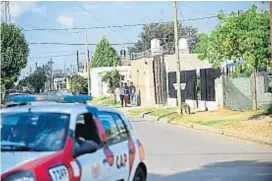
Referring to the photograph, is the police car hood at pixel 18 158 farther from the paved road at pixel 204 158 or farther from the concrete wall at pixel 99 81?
the concrete wall at pixel 99 81

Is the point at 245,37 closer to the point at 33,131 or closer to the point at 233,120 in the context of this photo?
the point at 233,120

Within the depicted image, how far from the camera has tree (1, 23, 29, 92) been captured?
3448 cm

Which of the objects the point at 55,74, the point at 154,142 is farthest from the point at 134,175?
the point at 55,74

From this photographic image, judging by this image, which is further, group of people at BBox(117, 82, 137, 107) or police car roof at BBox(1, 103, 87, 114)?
group of people at BBox(117, 82, 137, 107)

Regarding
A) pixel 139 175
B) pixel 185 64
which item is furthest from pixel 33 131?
pixel 185 64

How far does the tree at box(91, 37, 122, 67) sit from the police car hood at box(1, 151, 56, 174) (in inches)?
3231

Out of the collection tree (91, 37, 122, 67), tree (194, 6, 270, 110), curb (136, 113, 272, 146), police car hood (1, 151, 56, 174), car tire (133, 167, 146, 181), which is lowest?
curb (136, 113, 272, 146)

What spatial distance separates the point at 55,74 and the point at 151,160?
109 metres

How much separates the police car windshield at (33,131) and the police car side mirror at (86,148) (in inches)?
7.6

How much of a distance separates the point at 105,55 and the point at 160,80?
162 ft

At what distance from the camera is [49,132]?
6.79m

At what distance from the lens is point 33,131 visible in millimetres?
6852

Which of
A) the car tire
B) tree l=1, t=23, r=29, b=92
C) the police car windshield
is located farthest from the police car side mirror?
tree l=1, t=23, r=29, b=92

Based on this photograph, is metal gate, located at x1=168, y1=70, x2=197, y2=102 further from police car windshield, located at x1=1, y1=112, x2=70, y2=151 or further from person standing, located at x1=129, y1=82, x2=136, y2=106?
Result: police car windshield, located at x1=1, y1=112, x2=70, y2=151
